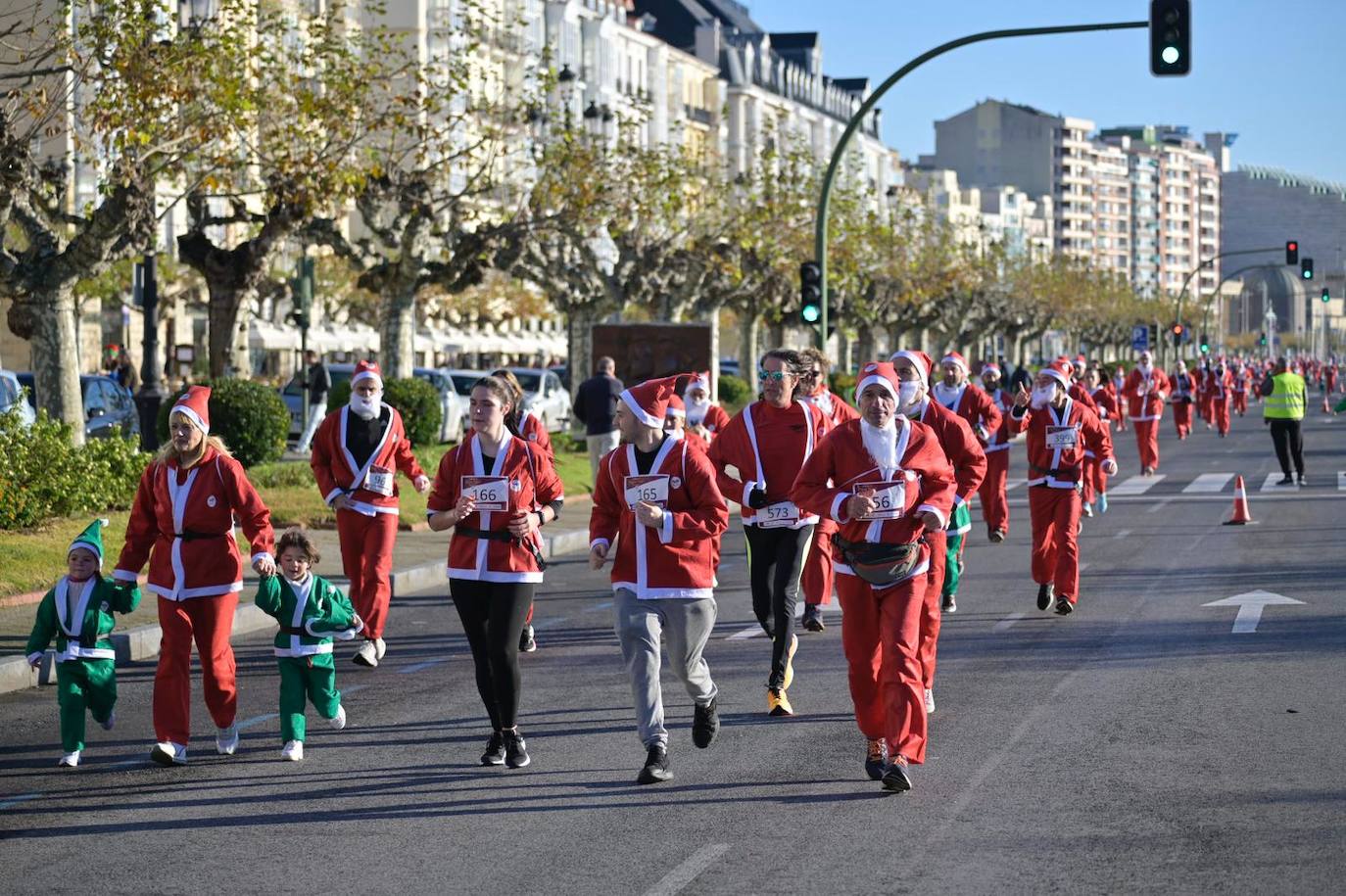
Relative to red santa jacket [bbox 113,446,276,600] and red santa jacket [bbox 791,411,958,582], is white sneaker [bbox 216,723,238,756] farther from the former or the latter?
red santa jacket [bbox 791,411,958,582]

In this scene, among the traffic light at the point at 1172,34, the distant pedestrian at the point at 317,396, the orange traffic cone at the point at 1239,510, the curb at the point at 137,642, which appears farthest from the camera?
the distant pedestrian at the point at 317,396

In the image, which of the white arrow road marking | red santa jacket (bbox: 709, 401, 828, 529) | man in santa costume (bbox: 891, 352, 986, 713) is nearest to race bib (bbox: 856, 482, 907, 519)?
man in santa costume (bbox: 891, 352, 986, 713)

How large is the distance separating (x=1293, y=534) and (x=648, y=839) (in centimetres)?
1485

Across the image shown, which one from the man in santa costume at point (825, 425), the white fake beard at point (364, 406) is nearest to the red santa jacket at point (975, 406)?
the man in santa costume at point (825, 425)

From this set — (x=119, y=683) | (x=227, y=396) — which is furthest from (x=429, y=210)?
(x=119, y=683)

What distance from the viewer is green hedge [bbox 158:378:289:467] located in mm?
24672

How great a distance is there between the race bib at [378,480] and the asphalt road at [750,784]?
1.08 metres

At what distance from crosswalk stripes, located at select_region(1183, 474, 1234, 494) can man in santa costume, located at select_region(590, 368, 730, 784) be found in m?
20.9

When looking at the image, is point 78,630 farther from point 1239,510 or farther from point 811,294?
point 811,294

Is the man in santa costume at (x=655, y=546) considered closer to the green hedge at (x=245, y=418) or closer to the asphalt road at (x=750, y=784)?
the asphalt road at (x=750, y=784)

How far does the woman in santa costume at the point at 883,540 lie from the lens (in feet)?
27.7

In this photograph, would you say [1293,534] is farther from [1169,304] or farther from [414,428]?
[1169,304]

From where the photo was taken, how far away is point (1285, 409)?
27.8m

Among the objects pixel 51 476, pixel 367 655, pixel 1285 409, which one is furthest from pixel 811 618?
pixel 1285 409
